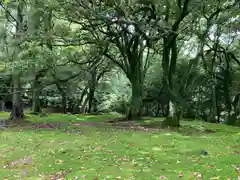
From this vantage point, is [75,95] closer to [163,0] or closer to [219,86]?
[219,86]

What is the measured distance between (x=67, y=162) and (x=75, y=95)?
33.6 metres

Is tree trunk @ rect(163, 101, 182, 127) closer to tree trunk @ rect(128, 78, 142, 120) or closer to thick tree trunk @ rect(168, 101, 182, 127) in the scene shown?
thick tree trunk @ rect(168, 101, 182, 127)

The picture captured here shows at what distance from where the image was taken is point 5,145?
1574cm

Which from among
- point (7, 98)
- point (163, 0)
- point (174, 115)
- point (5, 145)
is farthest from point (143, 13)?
point (7, 98)

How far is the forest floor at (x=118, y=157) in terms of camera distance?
9578 mm

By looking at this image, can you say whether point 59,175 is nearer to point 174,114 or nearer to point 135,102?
point 174,114

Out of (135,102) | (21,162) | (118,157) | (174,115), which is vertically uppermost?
(135,102)

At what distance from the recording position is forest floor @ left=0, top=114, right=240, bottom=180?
9578 millimetres

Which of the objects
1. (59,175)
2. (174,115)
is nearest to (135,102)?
(174,115)

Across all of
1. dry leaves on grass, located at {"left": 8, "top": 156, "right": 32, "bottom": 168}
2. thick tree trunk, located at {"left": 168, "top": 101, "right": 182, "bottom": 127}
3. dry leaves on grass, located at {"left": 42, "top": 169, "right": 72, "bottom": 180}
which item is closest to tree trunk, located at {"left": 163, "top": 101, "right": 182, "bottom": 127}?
thick tree trunk, located at {"left": 168, "top": 101, "right": 182, "bottom": 127}

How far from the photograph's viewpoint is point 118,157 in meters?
11.9

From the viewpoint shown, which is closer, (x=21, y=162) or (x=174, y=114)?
(x=21, y=162)

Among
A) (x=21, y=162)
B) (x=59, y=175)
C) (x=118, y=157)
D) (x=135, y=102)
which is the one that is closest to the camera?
(x=59, y=175)

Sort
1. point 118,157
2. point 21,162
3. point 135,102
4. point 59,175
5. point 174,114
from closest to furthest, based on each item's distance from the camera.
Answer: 1. point 59,175
2. point 118,157
3. point 21,162
4. point 174,114
5. point 135,102
